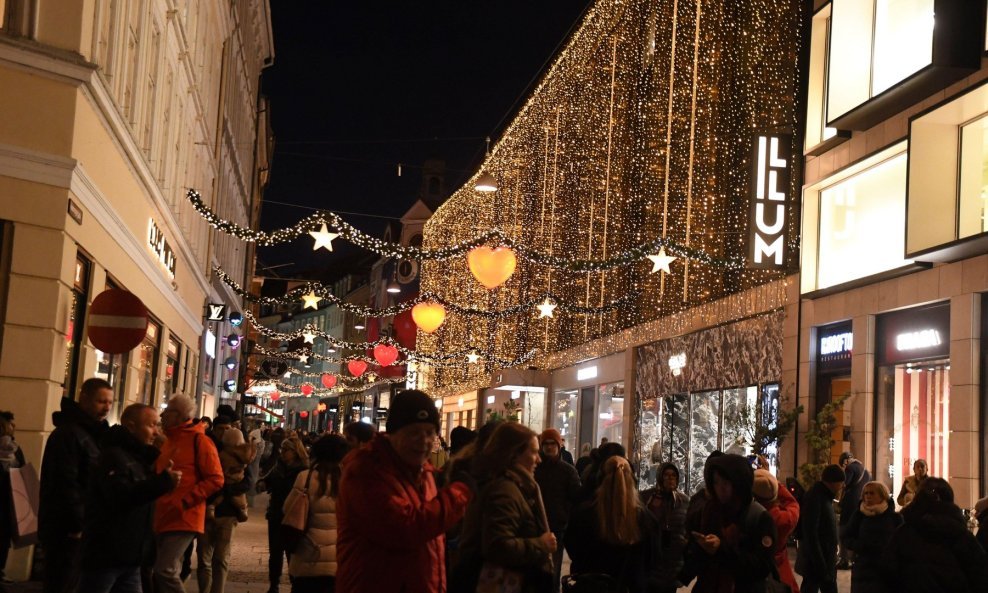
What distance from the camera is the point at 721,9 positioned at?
28.1 metres

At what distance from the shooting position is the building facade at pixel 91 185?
13.5 meters

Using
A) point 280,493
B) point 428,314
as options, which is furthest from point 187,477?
point 428,314

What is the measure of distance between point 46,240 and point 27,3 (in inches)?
104

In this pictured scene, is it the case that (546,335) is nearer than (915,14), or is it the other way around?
(915,14)

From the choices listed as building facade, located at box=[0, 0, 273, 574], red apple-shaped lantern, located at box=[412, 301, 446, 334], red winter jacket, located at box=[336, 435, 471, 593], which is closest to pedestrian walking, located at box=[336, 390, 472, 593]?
red winter jacket, located at box=[336, 435, 471, 593]

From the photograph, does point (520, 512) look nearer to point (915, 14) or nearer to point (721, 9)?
point (915, 14)

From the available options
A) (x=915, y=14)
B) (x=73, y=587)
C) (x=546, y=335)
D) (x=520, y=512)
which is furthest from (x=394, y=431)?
(x=546, y=335)

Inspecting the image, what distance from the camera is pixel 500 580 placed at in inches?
253

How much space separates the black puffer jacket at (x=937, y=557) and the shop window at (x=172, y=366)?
2170 cm

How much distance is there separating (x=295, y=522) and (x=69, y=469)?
165 cm

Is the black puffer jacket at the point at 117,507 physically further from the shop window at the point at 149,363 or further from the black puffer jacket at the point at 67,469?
the shop window at the point at 149,363

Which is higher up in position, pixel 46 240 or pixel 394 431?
pixel 46 240

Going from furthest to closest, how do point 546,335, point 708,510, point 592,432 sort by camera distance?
point 546,335, point 592,432, point 708,510

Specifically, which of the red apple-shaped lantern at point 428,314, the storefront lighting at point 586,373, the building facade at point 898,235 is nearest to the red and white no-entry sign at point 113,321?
the building facade at point 898,235
